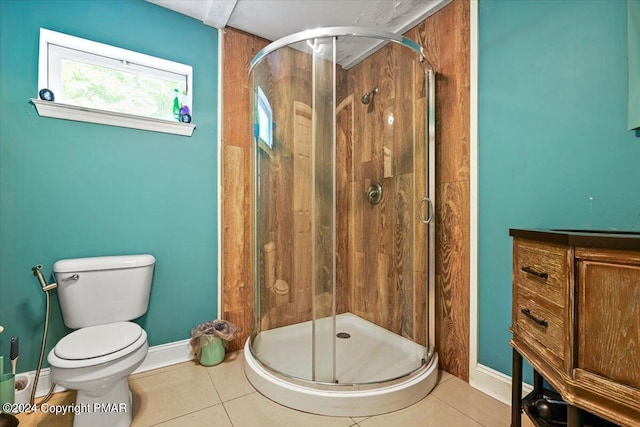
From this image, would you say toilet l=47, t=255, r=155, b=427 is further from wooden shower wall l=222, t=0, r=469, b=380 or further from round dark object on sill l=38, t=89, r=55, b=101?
round dark object on sill l=38, t=89, r=55, b=101

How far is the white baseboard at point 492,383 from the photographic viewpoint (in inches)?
58.6

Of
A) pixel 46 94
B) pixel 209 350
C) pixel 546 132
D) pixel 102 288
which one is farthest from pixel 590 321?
pixel 46 94

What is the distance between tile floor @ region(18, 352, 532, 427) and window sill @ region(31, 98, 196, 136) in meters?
1.52

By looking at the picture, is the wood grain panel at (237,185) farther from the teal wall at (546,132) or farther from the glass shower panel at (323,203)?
the teal wall at (546,132)

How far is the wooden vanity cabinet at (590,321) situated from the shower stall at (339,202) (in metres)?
0.83

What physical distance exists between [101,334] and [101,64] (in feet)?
5.06

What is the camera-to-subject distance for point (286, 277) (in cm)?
197

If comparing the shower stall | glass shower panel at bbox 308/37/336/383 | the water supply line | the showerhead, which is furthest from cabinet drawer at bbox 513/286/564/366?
the water supply line

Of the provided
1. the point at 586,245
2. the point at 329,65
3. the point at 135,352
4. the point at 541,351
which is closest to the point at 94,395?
the point at 135,352

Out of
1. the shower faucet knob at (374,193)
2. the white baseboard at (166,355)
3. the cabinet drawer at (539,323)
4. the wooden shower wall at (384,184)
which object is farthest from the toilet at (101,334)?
the cabinet drawer at (539,323)

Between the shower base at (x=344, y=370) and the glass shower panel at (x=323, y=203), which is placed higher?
the glass shower panel at (x=323, y=203)

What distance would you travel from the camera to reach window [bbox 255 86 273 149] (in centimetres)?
189

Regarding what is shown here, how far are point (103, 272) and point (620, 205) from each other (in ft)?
7.97

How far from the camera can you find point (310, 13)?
6.39 feet
